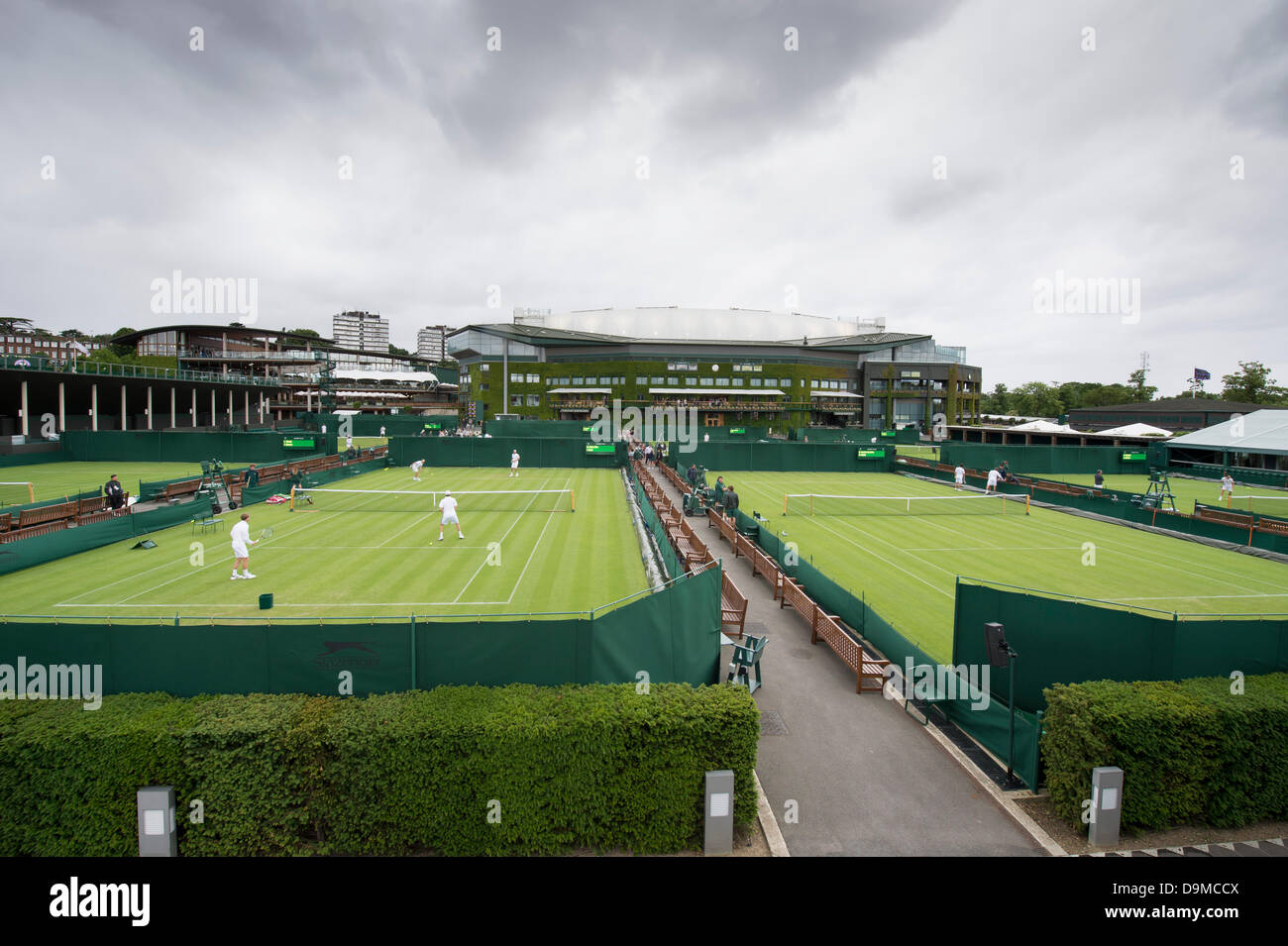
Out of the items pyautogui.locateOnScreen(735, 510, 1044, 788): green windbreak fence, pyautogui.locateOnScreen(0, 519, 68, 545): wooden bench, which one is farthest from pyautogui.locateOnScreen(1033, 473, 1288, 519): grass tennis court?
pyautogui.locateOnScreen(0, 519, 68, 545): wooden bench

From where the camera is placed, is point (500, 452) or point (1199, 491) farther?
point (500, 452)

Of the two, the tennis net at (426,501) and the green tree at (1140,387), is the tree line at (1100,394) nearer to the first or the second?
the green tree at (1140,387)

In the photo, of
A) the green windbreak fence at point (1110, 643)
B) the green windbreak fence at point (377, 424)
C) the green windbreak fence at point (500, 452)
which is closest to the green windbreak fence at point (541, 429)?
the green windbreak fence at point (377, 424)

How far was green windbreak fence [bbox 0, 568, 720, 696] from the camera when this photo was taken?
9086 millimetres

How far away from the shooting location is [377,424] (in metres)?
85.0

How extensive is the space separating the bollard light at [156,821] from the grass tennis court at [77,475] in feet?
104

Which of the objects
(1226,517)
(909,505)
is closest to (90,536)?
(909,505)

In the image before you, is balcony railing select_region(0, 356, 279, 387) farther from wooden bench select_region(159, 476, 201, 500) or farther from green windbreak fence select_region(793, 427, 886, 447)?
green windbreak fence select_region(793, 427, 886, 447)

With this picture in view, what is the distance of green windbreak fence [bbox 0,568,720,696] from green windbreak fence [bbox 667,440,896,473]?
40.6 metres

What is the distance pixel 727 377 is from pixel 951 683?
100 metres

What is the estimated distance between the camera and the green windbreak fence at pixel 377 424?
7900 cm

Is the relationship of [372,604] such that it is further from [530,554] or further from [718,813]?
[718,813]

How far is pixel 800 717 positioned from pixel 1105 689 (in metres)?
4.56
